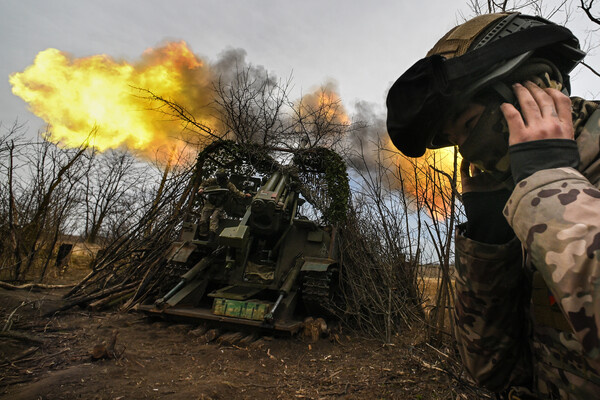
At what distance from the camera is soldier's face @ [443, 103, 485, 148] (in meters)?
1.12

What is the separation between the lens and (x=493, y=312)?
1.18 m

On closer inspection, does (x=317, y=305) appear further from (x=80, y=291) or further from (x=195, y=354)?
(x=80, y=291)

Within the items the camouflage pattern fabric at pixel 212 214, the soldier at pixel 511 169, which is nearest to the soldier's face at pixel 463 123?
the soldier at pixel 511 169

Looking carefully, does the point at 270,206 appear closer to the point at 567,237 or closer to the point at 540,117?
the point at 540,117

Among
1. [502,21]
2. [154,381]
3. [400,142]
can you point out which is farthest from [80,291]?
[502,21]

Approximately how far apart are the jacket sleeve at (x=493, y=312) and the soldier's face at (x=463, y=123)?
0.35 metres

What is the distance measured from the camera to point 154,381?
3.46 m

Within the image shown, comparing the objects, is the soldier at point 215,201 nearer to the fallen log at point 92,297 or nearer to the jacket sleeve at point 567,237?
the fallen log at point 92,297

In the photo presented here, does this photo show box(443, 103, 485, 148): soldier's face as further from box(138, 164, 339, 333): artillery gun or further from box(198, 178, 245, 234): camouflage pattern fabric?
box(198, 178, 245, 234): camouflage pattern fabric

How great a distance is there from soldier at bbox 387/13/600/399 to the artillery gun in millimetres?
4250

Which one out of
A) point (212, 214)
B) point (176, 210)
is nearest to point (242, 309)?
point (212, 214)

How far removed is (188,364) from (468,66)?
4258 millimetres

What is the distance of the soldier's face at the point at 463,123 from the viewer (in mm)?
1118

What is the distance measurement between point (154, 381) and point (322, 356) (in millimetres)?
2231
